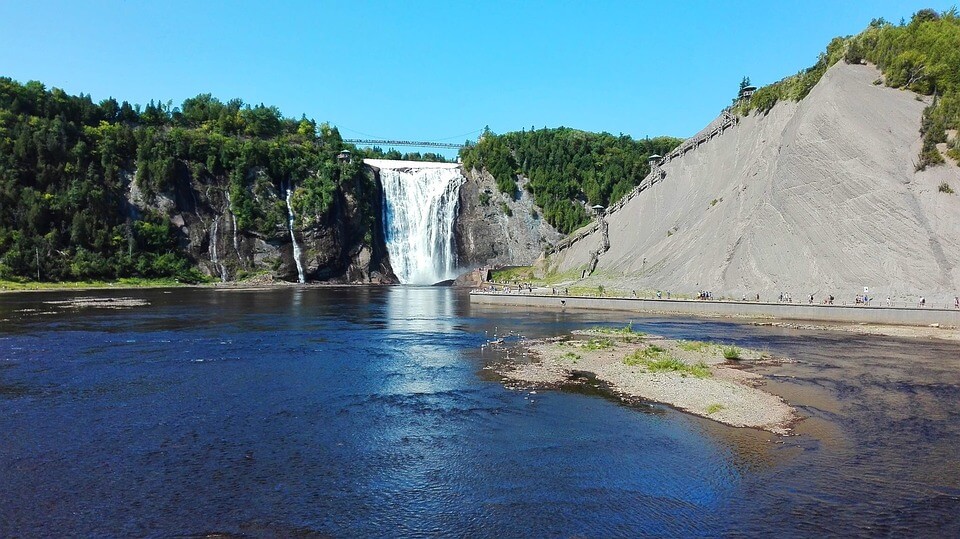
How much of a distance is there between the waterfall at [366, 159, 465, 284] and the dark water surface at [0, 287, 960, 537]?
86089 millimetres

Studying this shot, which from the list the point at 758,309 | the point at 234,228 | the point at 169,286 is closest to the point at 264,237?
the point at 234,228

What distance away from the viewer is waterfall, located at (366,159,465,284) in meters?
118

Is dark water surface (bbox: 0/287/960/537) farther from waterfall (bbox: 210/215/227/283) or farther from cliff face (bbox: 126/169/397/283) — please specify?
cliff face (bbox: 126/169/397/283)

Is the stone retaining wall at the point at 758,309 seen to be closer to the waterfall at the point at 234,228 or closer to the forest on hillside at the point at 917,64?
the forest on hillside at the point at 917,64

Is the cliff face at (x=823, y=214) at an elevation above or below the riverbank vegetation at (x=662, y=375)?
above

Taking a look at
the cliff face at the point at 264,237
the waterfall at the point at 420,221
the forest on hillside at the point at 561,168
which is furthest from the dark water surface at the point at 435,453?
the forest on hillside at the point at 561,168

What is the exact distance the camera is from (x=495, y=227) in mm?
124438

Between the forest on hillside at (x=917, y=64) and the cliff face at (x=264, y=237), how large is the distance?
244ft

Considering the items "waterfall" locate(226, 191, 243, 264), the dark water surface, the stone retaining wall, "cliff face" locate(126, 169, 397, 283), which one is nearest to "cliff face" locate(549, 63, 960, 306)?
the stone retaining wall

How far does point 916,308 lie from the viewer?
144 feet

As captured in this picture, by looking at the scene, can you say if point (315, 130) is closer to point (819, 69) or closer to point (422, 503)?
point (819, 69)

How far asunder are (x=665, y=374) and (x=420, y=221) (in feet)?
323

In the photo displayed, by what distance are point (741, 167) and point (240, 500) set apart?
229ft

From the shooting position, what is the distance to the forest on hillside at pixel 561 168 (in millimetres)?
128000
